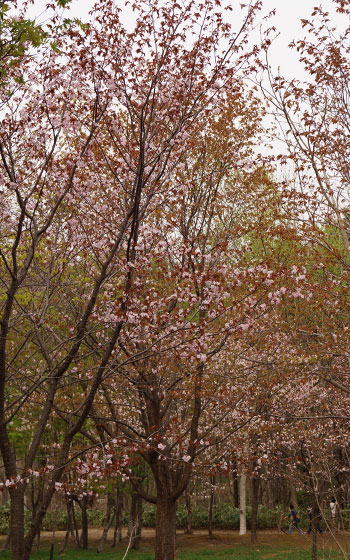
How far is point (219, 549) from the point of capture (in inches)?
763

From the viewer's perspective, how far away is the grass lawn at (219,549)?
17.0 meters

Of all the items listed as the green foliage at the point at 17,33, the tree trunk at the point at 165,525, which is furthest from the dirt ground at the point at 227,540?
the green foliage at the point at 17,33

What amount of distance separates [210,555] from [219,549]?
4.97 ft

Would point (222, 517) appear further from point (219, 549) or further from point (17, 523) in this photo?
point (17, 523)

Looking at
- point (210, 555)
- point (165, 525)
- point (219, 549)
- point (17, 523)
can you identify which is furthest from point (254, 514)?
point (17, 523)

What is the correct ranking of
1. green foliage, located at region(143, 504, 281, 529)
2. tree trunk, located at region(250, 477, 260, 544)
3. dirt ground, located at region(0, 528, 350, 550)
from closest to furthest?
dirt ground, located at region(0, 528, 350, 550)
tree trunk, located at region(250, 477, 260, 544)
green foliage, located at region(143, 504, 281, 529)

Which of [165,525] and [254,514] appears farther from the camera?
→ [254,514]

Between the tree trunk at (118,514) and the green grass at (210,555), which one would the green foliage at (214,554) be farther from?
the tree trunk at (118,514)

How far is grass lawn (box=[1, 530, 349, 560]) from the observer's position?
17.0m

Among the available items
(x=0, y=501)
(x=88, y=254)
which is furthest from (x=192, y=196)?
(x=0, y=501)

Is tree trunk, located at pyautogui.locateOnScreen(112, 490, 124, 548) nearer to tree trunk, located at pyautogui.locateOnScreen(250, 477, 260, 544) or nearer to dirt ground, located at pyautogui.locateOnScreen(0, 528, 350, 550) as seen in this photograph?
dirt ground, located at pyautogui.locateOnScreen(0, 528, 350, 550)

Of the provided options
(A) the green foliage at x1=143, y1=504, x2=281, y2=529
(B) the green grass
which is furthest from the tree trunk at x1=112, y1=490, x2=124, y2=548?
(A) the green foliage at x1=143, y1=504, x2=281, y2=529

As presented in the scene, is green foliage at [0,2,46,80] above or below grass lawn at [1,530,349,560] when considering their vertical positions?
above

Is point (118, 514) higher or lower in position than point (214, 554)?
higher
